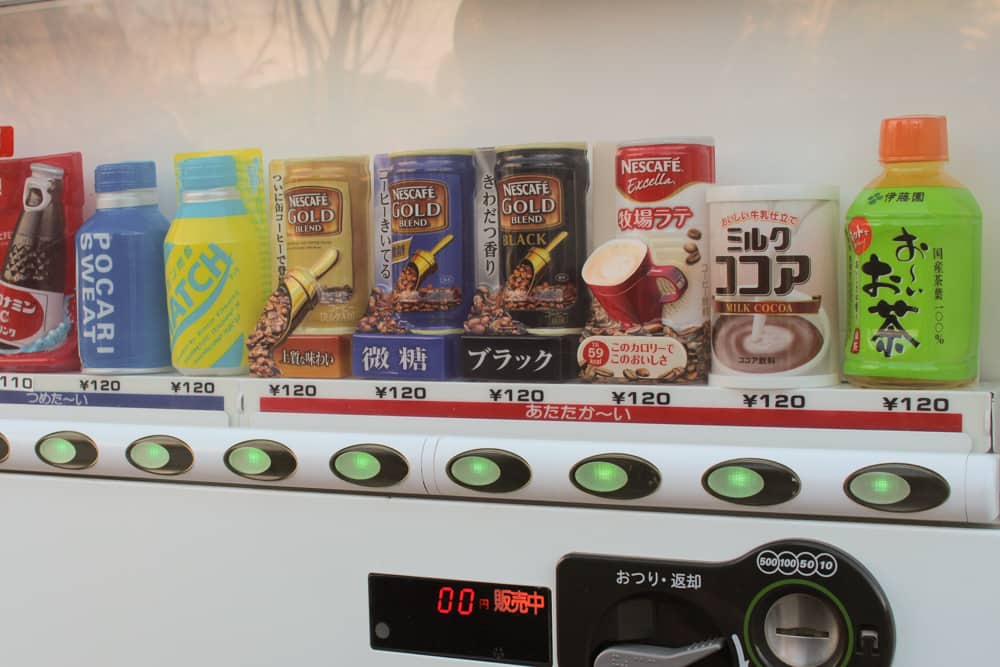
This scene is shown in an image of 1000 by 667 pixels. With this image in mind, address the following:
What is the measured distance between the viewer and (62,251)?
1.43 m

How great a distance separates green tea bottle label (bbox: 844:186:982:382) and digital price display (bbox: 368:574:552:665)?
1.50 feet

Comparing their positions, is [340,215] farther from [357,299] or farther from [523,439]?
[523,439]

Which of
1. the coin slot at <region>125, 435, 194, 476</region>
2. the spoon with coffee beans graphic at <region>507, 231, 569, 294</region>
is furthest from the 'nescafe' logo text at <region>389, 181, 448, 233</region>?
the coin slot at <region>125, 435, 194, 476</region>

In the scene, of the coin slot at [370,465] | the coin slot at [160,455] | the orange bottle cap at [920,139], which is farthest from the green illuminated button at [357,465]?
the orange bottle cap at [920,139]

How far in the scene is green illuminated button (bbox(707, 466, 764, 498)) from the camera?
1034mm

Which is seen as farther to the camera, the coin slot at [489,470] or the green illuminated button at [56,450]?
the green illuminated button at [56,450]

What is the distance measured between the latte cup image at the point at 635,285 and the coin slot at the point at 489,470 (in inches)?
8.1

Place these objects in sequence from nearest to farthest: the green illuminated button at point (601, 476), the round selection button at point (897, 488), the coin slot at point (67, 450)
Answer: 1. the round selection button at point (897, 488)
2. the green illuminated button at point (601, 476)
3. the coin slot at point (67, 450)

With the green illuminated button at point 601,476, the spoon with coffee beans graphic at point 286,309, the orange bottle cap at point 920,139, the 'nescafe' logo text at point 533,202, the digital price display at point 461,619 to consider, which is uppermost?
the orange bottle cap at point 920,139

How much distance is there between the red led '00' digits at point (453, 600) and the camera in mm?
1169

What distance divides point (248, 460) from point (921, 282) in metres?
0.79

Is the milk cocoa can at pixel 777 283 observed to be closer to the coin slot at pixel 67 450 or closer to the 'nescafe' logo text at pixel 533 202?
the 'nescafe' logo text at pixel 533 202

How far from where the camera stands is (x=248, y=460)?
1.24 metres

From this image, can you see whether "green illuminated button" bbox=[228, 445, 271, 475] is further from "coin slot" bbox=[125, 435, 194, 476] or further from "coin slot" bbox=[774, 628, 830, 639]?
"coin slot" bbox=[774, 628, 830, 639]
